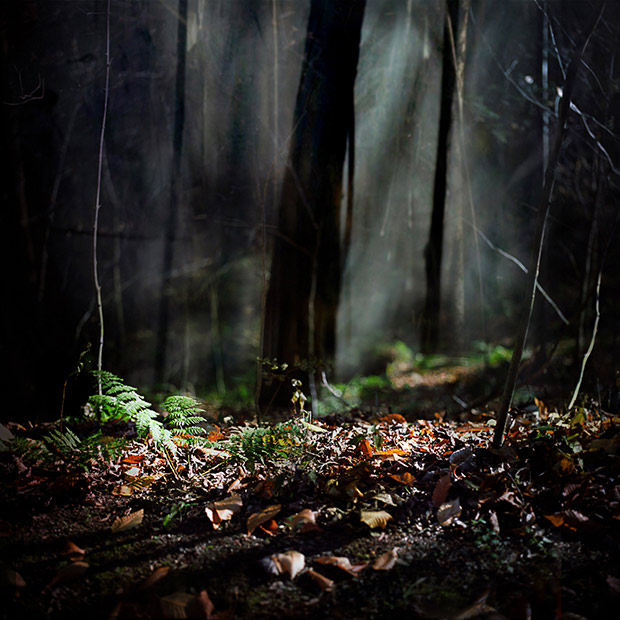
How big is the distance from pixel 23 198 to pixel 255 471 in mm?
6294

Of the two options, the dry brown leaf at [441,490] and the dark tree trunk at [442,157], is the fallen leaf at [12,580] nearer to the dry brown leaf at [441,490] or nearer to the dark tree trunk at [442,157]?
the dry brown leaf at [441,490]

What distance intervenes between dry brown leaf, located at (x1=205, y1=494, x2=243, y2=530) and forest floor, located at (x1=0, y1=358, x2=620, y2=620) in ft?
0.04

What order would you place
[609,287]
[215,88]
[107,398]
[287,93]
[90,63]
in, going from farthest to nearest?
[609,287], [215,88], [287,93], [90,63], [107,398]

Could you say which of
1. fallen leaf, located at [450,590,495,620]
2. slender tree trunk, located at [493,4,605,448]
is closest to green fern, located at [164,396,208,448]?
fallen leaf, located at [450,590,495,620]

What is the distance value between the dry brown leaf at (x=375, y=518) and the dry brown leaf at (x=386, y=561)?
18 cm

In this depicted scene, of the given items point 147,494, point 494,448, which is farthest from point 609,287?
point 147,494

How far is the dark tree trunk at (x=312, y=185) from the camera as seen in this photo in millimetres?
5359

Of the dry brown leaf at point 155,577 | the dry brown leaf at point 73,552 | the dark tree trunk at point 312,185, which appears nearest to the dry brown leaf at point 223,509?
the dry brown leaf at point 155,577

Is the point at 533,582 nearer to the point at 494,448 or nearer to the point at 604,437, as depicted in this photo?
A: the point at 494,448

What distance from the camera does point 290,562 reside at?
2127mm

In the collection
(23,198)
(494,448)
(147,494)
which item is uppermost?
(23,198)

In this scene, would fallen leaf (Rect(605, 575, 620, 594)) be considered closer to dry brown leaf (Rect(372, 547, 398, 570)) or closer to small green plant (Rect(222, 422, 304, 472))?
dry brown leaf (Rect(372, 547, 398, 570))

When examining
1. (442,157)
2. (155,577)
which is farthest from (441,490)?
(442,157)

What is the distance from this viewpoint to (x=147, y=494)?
2768mm
